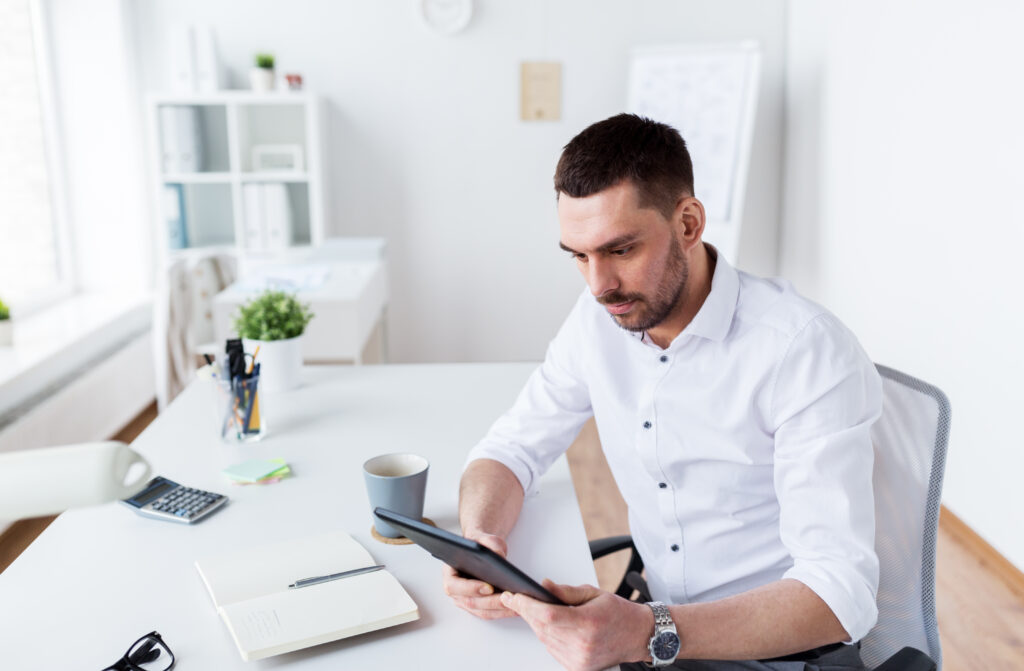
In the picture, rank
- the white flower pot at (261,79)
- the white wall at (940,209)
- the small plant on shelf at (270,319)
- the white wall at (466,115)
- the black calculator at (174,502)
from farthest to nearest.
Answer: the white wall at (466,115) < the white flower pot at (261,79) < the white wall at (940,209) < the small plant on shelf at (270,319) < the black calculator at (174,502)

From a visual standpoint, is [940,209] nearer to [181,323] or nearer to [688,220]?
[688,220]

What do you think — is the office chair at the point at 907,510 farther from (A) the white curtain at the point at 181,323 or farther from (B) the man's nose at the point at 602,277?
(A) the white curtain at the point at 181,323

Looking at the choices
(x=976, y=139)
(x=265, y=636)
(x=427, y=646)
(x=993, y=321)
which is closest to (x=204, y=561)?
(x=265, y=636)

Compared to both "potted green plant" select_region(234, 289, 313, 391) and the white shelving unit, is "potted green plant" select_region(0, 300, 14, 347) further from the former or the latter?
"potted green plant" select_region(234, 289, 313, 391)

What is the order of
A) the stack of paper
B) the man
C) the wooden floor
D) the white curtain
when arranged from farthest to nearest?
the white curtain, the wooden floor, the stack of paper, the man

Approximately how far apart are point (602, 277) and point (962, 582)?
1860 mm

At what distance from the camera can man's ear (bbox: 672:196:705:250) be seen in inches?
47.1

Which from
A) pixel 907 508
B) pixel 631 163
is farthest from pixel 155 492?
pixel 907 508

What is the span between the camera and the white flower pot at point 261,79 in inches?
151

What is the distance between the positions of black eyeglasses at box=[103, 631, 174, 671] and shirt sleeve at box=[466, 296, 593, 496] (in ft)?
1.82

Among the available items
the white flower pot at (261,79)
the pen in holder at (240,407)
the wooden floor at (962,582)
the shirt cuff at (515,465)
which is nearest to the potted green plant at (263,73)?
the white flower pot at (261,79)

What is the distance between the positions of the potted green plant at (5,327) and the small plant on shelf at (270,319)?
1732mm

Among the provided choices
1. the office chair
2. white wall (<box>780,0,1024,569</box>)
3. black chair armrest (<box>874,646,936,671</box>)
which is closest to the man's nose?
the office chair

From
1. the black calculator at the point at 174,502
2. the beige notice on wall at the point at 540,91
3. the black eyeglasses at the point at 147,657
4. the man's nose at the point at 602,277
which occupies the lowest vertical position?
the black eyeglasses at the point at 147,657
